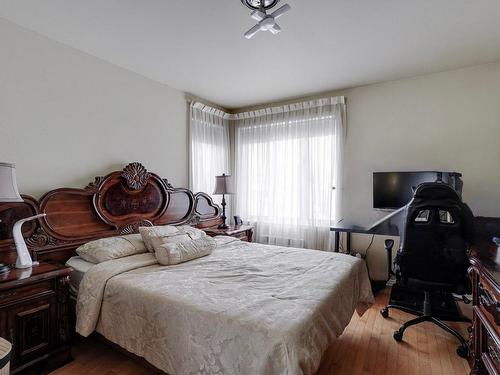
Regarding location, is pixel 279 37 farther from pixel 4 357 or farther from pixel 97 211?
pixel 4 357

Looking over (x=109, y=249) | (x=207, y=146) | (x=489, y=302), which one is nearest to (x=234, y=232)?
(x=207, y=146)

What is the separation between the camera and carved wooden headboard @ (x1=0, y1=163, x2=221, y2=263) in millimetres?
2062

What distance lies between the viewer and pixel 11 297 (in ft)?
5.18

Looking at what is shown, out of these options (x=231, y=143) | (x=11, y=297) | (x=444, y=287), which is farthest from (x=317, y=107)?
(x=11, y=297)

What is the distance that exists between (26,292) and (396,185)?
3537 mm

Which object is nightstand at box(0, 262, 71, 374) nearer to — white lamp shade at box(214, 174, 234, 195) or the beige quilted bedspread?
the beige quilted bedspread

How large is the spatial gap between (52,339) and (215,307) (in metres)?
1.28

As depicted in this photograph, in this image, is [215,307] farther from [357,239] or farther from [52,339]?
[357,239]

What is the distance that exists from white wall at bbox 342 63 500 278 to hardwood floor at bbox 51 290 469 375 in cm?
127

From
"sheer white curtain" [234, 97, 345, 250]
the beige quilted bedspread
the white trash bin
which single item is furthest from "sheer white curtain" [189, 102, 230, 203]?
the white trash bin

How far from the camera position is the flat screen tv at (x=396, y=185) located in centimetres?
295

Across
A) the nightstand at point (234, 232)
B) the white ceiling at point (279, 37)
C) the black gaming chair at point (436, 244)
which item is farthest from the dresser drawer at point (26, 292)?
the black gaming chair at point (436, 244)

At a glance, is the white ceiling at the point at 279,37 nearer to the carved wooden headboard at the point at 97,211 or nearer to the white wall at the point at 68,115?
the white wall at the point at 68,115

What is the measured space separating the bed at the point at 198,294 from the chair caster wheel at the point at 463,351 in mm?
666
